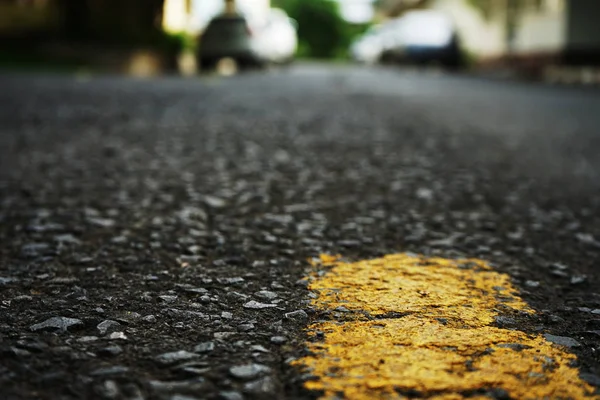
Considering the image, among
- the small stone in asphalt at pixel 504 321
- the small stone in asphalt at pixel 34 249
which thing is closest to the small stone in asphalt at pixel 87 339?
the small stone in asphalt at pixel 34 249

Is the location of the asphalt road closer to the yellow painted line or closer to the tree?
the yellow painted line

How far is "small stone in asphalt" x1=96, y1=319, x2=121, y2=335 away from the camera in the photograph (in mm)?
1811

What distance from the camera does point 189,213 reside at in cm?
320

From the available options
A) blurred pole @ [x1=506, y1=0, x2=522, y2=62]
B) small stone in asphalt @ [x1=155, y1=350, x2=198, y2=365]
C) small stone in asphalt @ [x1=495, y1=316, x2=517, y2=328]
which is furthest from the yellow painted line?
blurred pole @ [x1=506, y1=0, x2=522, y2=62]

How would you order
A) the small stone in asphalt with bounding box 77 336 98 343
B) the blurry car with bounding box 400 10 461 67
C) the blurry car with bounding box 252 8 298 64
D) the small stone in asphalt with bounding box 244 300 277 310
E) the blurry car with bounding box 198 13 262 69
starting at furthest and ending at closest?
the blurry car with bounding box 400 10 461 67
the blurry car with bounding box 252 8 298 64
the blurry car with bounding box 198 13 262 69
the small stone in asphalt with bounding box 244 300 277 310
the small stone in asphalt with bounding box 77 336 98 343

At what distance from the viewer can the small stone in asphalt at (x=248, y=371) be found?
1566 mm

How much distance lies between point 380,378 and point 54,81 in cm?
1143

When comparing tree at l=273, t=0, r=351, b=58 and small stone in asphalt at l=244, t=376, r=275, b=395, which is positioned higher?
tree at l=273, t=0, r=351, b=58

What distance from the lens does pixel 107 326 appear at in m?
1.84

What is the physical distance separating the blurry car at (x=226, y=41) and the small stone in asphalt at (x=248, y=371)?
690 inches

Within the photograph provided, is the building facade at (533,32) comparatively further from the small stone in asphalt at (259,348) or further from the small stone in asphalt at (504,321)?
the small stone in asphalt at (259,348)

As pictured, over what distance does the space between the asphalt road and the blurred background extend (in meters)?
9.19

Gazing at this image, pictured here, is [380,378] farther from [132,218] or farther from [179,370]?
[132,218]

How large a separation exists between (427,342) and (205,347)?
1.74 feet
